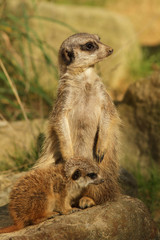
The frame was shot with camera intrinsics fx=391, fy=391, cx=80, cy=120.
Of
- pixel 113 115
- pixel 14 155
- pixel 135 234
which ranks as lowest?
pixel 14 155

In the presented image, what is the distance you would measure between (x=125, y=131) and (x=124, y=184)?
141cm

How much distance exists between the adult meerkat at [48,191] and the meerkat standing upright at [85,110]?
0.48 feet

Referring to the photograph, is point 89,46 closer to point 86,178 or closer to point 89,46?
point 89,46

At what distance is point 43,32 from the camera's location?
7.71 m

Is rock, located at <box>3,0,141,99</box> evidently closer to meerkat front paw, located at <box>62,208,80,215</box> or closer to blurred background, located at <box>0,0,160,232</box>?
blurred background, located at <box>0,0,160,232</box>

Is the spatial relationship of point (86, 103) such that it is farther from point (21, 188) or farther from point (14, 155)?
point (14, 155)

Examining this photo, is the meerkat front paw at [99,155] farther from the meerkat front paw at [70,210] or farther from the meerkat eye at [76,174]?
the meerkat front paw at [70,210]

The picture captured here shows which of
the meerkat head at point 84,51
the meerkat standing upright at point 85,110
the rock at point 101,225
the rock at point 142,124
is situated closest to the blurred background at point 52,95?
the rock at point 142,124

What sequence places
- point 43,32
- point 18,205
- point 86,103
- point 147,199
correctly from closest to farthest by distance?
point 18,205
point 86,103
point 147,199
point 43,32

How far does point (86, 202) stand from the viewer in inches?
108

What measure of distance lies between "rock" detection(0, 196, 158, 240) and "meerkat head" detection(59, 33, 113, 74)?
3.43ft

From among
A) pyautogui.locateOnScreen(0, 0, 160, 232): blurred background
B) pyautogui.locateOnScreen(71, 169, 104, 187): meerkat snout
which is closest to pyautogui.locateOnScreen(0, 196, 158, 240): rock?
pyautogui.locateOnScreen(71, 169, 104, 187): meerkat snout

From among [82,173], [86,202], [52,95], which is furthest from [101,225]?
[52,95]

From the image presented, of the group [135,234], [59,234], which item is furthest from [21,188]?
[135,234]
